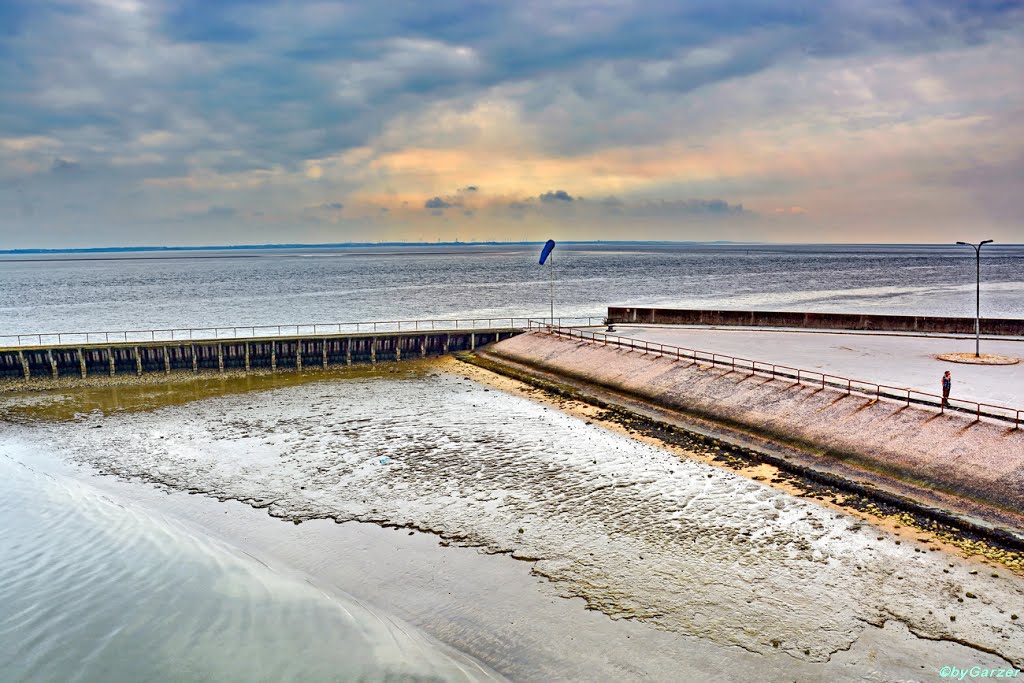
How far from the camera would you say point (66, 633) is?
1633 centimetres

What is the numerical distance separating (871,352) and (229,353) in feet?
158

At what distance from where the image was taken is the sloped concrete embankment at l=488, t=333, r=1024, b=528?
76.2ft

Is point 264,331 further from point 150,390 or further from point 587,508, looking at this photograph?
point 587,508

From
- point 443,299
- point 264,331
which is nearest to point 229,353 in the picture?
point 264,331

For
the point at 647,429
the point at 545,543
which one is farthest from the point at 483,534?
the point at 647,429

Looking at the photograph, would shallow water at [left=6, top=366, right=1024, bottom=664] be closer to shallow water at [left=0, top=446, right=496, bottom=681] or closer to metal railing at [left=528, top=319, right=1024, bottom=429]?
shallow water at [left=0, top=446, right=496, bottom=681]

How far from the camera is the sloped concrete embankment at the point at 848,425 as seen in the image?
2323 cm

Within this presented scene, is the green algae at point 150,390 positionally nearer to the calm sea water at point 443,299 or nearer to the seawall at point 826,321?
the seawall at point 826,321

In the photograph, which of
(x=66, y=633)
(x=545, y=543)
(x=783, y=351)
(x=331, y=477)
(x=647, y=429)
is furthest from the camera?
(x=783, y=351)

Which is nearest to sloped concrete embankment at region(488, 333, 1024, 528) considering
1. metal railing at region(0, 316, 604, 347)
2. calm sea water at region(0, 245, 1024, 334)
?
metal railing at region(0, 316, 604, 347)

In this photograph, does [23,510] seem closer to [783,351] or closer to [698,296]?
[783,351]

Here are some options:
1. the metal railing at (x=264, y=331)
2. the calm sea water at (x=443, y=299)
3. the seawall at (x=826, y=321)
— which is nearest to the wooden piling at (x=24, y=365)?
the metal railing at (x=264, y=331)

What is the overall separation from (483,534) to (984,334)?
159ft

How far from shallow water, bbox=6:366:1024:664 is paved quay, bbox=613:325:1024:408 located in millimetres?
14170
